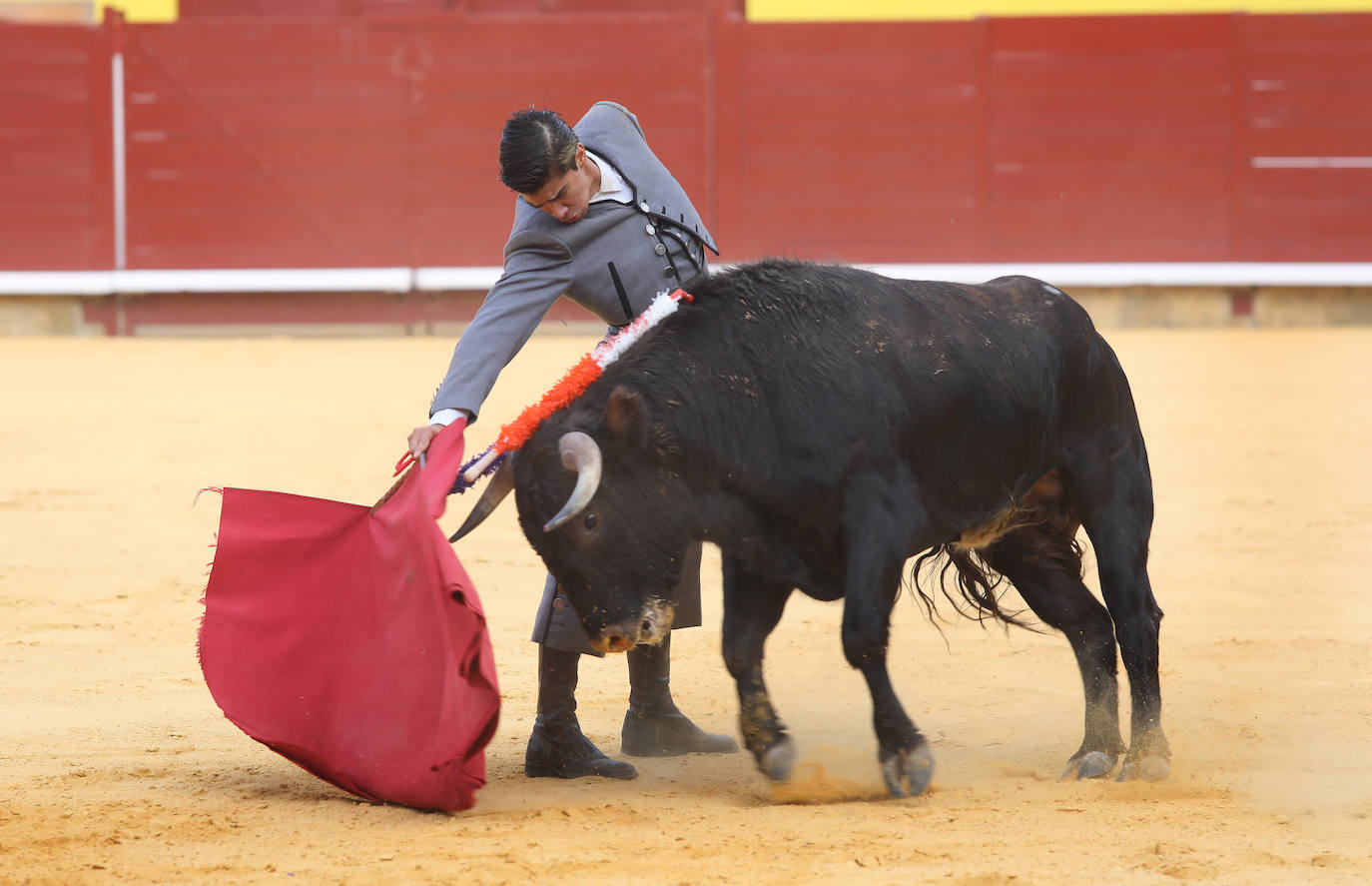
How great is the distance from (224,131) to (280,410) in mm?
3744

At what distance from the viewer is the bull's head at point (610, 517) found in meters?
2.78

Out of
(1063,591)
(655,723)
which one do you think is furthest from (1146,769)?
(655,723)

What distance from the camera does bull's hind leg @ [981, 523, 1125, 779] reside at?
3.20 metres

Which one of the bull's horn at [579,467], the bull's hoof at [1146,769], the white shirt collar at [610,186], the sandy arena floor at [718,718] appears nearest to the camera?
the sandy arena floor at [718,718]

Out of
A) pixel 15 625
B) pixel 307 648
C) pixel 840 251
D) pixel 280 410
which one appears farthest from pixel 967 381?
pixel 840 251

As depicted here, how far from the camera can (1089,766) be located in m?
3.02

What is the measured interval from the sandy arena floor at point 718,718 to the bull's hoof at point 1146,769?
0.06 m

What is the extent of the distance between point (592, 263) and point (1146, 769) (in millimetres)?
1374

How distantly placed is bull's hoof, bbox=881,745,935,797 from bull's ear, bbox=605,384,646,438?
704mm

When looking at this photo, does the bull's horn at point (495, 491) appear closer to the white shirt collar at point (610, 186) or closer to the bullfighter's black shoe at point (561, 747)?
the bullfighter's black shoe at point (561, 747)

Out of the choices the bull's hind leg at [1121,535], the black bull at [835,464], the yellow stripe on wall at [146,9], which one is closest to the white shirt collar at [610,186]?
Result: the black bull at [835,464]

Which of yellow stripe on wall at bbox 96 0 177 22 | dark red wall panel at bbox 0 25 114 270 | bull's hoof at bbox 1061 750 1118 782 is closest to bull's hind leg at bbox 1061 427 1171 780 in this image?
bull's hoof at bbox 1061 750 1118 782

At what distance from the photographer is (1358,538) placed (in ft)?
17.1

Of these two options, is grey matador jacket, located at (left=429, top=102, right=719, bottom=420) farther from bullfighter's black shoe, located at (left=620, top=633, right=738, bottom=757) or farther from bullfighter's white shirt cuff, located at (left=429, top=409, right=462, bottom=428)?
bullfighter's black shoe, located at (left=620, top=633, right=738, bottom=757)
